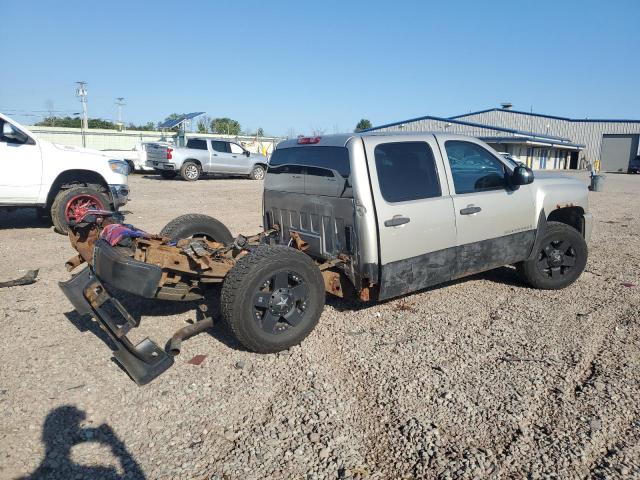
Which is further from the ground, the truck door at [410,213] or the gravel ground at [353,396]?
the truck door at [410,213]

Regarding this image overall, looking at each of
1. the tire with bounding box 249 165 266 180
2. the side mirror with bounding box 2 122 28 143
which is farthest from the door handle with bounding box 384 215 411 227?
the tire with bounding box 249 165 266 180

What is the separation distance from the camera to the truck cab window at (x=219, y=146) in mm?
21578

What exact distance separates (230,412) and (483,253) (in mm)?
3057

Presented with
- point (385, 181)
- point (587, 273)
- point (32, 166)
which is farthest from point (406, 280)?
point (32, 166)

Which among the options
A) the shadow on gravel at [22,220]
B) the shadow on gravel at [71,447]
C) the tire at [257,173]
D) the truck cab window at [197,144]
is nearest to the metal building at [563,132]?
the tire at [257,173]

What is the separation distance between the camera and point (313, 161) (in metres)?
4.79

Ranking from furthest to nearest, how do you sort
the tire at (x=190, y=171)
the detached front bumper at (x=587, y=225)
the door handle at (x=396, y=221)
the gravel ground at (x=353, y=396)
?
the tire at (x=190, y=171)
the detached front bumper at (x=587, y=225)
the door handle at (x=396, y=221)
the gravel ground at (x=353, y=396)

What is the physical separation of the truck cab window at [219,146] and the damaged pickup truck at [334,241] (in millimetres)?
16840

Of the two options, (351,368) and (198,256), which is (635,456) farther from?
(198,256)

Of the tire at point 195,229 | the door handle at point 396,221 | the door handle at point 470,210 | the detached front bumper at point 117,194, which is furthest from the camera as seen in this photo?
the detached front bumper at point 117,194

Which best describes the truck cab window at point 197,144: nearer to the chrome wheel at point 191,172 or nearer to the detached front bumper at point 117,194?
the chrome wheel at point 191,172

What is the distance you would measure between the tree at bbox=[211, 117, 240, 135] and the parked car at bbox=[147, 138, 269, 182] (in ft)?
113

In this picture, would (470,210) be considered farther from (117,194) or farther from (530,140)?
(530,140)

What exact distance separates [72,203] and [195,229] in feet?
15.3
